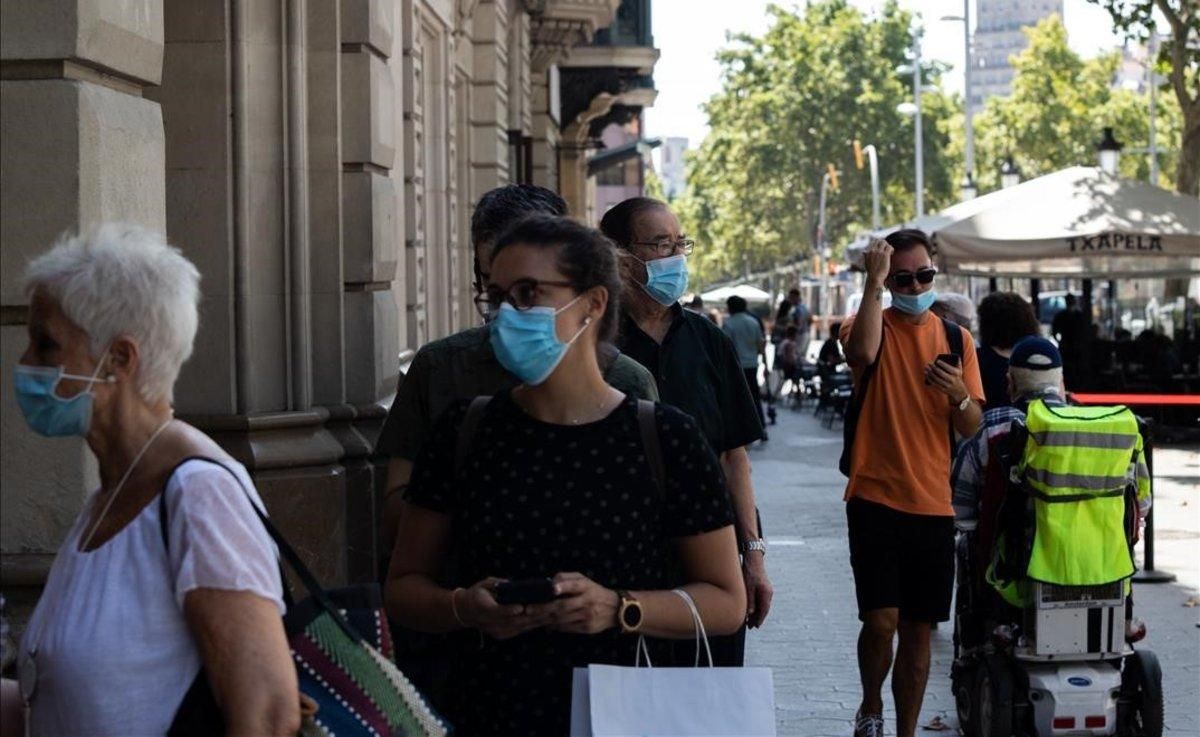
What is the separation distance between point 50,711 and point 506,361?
1.10m

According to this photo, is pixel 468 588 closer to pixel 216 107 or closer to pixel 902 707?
pixel 902 707

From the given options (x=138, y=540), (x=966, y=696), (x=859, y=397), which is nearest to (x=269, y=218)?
(x=859, y=397)

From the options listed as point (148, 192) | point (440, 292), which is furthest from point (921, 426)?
point (440, 292)

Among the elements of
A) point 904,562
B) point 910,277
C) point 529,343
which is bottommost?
point 904,562

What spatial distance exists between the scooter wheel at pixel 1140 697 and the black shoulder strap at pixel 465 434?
4.33 metres

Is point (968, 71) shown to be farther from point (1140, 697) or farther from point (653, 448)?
point (653, 448)

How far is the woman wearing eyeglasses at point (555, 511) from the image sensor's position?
3.86 metres

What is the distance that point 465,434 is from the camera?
3.97 metres

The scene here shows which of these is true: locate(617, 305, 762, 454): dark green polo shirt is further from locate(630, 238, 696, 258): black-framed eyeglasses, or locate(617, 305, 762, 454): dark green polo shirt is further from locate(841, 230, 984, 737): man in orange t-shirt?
locate(841, 230, 984, 737): man in orange t-shirt

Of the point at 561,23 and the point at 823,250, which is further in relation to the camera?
the point at 823,250

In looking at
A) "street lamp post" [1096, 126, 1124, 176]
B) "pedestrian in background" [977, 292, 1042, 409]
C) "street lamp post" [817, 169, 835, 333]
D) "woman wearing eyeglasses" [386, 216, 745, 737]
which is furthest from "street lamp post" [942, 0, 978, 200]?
"woman wearing eyeglasses" [386, 216, 745, 737]

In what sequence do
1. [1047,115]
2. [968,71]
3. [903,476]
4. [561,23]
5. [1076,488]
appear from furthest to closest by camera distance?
[1047,115], [968,71], [561,23], [903,476], [1076,488]

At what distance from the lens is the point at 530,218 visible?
13.2 ft

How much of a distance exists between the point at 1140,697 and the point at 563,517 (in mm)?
4385
